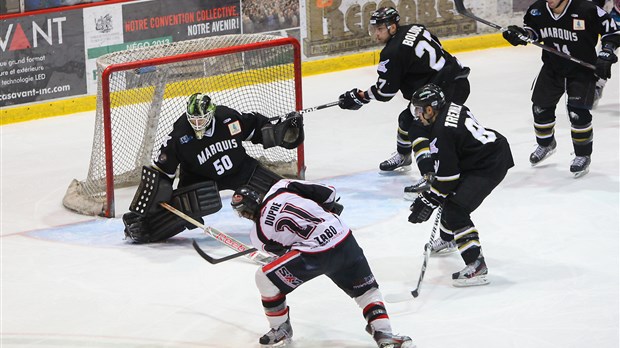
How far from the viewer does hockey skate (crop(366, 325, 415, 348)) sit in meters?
5.06

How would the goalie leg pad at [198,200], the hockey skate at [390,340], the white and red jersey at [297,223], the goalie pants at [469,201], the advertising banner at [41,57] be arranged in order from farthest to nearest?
1. the advertising banner at [41,57]
2. the goalie leg pad at [198,200]
3. the goalie pants at [469,201]
4. the hockey skate at [390,340]
5. the white and red jersey at [297,223]

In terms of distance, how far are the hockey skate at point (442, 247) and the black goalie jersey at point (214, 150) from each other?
1.10 m

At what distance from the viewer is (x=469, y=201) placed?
5.78m

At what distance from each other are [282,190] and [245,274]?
1229 millimetres

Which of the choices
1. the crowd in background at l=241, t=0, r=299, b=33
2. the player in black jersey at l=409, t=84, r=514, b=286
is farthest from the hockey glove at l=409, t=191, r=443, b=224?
the crowd in background at l=241, t=0, r=299, b=33

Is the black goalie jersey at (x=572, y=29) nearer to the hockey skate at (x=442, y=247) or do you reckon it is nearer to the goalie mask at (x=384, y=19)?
the goalie mask at (x=384, y=19)

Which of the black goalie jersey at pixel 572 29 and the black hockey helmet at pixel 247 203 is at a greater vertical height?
the black goalie jersey at pixel 572 29

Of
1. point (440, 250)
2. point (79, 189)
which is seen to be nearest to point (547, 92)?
point (440, 250)

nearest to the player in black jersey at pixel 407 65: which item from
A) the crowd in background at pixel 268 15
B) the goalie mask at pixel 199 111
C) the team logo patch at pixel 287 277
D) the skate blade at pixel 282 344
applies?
the goalie mask at pixel 199 111

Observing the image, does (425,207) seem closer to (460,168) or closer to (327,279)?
(460,168)

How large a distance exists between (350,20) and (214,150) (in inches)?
152

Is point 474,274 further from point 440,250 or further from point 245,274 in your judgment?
point 245,274

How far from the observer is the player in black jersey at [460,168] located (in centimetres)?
567

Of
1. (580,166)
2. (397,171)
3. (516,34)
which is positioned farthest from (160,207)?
(580,166)
